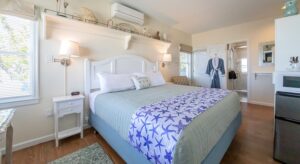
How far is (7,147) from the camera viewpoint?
116 centimetres

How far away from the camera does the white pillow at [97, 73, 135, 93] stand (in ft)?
7.77

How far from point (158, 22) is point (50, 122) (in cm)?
346

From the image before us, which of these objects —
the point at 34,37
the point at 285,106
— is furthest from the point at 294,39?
the point at 34,37

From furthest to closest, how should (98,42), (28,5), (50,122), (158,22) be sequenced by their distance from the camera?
(158,22) → (98,42) → (50,122) → (28,5)

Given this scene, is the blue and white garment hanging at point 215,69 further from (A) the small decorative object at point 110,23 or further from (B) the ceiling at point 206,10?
(A) the small decorative object at point 110,23

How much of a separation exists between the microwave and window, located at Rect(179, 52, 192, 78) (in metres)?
3.38

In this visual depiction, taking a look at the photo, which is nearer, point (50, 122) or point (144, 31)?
point (50, 122)

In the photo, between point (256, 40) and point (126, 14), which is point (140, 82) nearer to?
point (126, 14)

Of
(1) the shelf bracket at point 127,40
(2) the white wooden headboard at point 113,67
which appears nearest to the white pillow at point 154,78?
(2) the white wooden headboard at point 113,67

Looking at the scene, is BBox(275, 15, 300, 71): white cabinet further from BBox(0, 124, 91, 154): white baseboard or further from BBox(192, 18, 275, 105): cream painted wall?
BBox(0, 124, 91, 154): white baseboard

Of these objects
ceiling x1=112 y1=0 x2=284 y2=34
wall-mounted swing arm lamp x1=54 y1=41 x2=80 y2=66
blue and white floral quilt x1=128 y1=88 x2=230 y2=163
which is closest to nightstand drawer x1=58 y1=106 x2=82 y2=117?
wall-mounted swing arm lamp x1=54 y1=41 x2=80 y2=66

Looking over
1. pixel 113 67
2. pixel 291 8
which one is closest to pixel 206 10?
pixel 291 8

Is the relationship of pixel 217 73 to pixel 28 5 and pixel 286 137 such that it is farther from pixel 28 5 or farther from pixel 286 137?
pixel 28 5

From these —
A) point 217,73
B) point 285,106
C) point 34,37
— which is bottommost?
point 285,106
